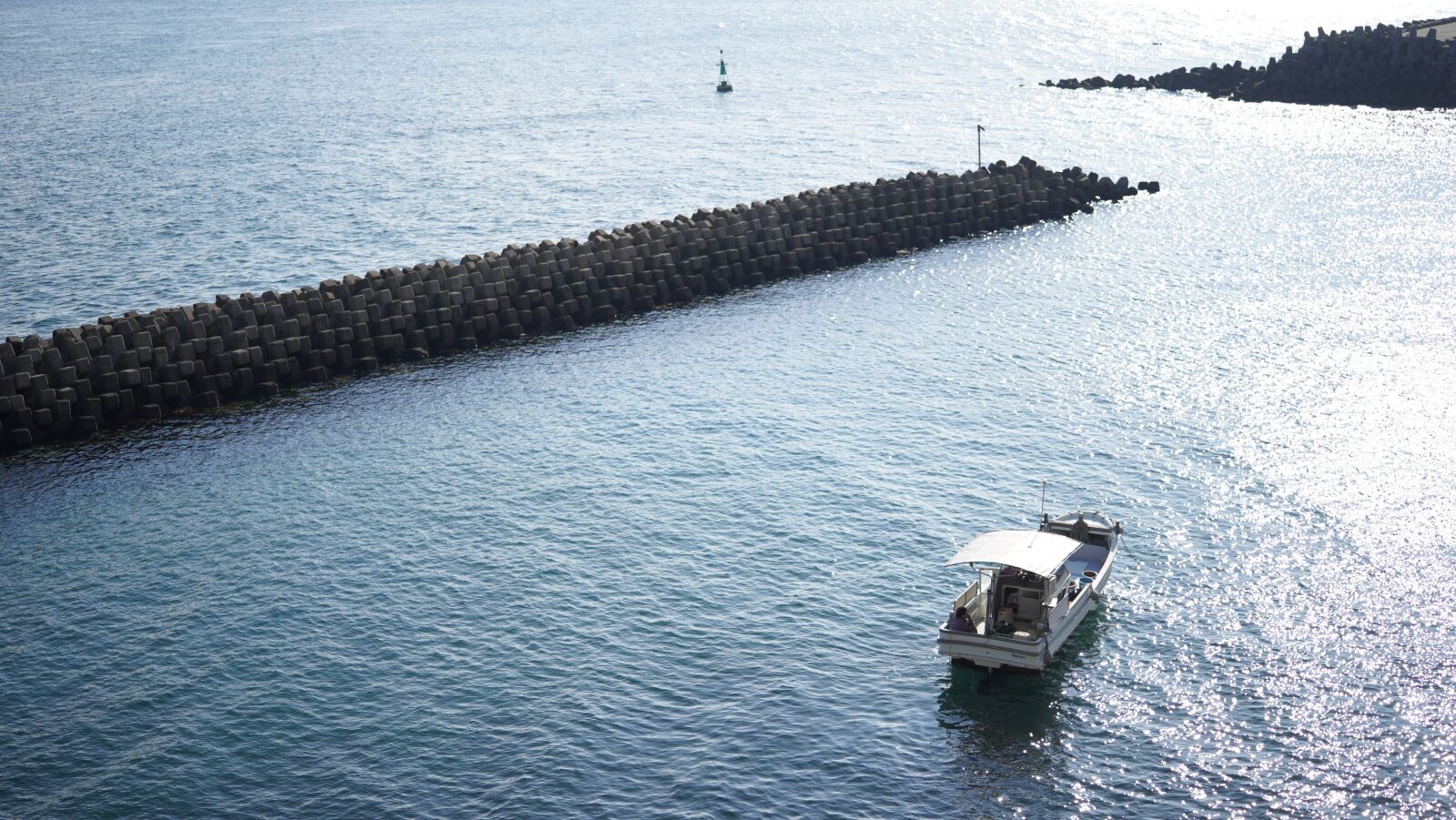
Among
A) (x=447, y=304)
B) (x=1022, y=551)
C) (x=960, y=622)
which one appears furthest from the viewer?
(x=447, y=304)

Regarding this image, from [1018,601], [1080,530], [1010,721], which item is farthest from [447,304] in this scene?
[1010,721]

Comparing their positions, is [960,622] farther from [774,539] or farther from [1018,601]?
[774,539]

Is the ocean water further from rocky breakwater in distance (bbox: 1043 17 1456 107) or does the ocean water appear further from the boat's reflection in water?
rocky breakwater in distance (bbox: 1043 17 1456 107)

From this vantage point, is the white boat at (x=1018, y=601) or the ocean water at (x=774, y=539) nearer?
the ocean water at (x=774, y=539)

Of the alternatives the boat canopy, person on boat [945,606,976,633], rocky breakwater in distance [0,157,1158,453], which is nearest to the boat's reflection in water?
person on boat [945,606,976,633]

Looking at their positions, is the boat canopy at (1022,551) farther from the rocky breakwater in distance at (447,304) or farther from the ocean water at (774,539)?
the rocky breakwater in distance at (447,304)

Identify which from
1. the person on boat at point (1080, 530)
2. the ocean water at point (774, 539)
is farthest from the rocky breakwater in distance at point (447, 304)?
the person on boat at point (1080, 530)

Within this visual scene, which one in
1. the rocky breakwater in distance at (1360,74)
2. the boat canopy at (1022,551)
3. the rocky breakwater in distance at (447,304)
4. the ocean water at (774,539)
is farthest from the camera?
the rocky breakwater in distance at (1360,74)
